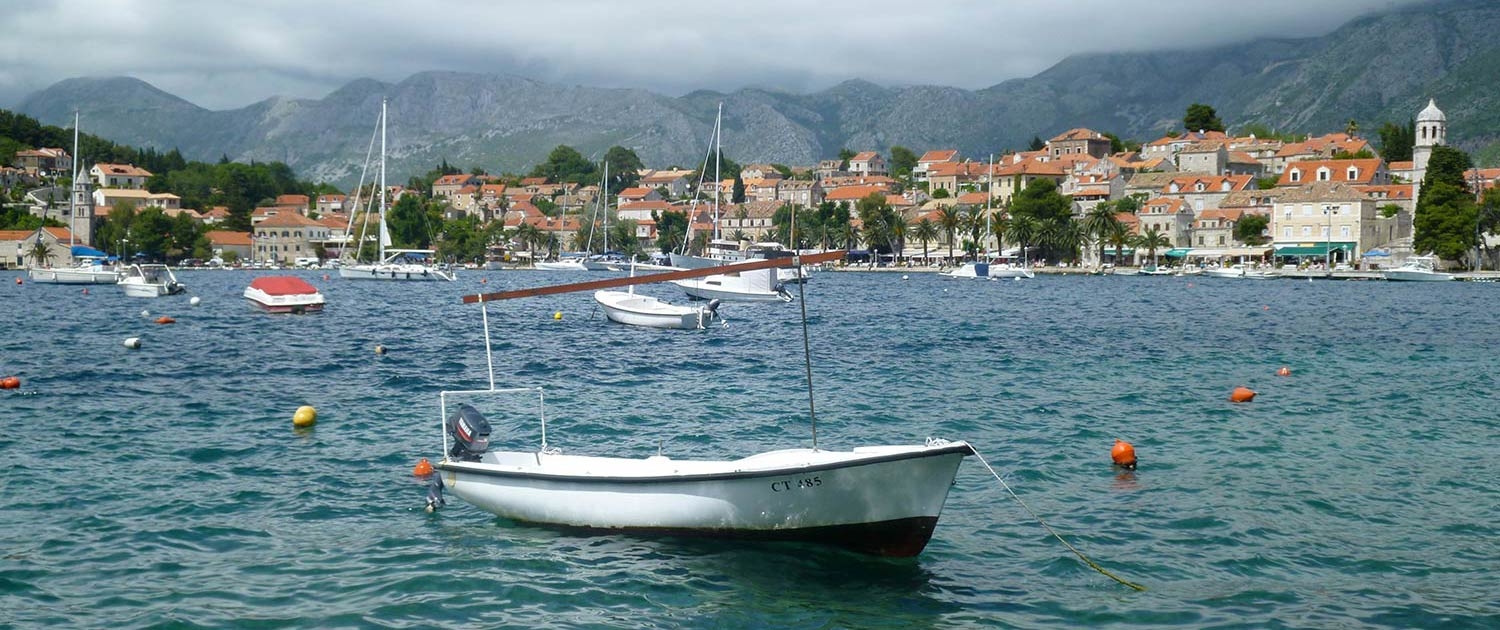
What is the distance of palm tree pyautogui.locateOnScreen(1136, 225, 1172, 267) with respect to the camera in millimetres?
133250

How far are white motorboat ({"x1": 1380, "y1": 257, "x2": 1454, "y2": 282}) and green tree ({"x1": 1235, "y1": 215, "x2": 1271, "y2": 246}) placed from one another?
81.1 ft

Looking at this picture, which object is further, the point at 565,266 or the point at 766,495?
the point at 565,266

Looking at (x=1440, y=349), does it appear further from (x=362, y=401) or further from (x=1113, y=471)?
(x=362, y=401)

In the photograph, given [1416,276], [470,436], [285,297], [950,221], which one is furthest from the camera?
[950,221]

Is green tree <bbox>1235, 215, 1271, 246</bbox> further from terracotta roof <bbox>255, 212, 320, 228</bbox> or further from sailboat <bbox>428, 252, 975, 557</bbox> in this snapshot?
sailboat <bbox>428, 252, 975, 557</bbox>

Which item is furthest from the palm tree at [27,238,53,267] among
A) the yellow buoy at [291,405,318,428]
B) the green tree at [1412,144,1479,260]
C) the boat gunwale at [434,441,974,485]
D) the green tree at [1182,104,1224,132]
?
the green tree at [1182,104,1224,132]

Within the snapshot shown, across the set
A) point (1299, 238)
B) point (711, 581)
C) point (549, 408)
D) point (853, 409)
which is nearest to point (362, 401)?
point (549, 408)

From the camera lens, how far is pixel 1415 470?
17.5m

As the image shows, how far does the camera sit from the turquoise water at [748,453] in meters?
11.3

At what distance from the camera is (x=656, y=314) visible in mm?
44938

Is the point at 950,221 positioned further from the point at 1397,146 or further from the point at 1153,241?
the point at 1397,146

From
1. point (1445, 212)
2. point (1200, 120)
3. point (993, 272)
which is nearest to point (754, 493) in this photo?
point (993, 272)

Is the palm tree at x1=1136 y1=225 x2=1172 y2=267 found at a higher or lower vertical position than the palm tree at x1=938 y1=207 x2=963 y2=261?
lower

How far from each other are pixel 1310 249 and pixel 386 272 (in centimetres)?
9348
